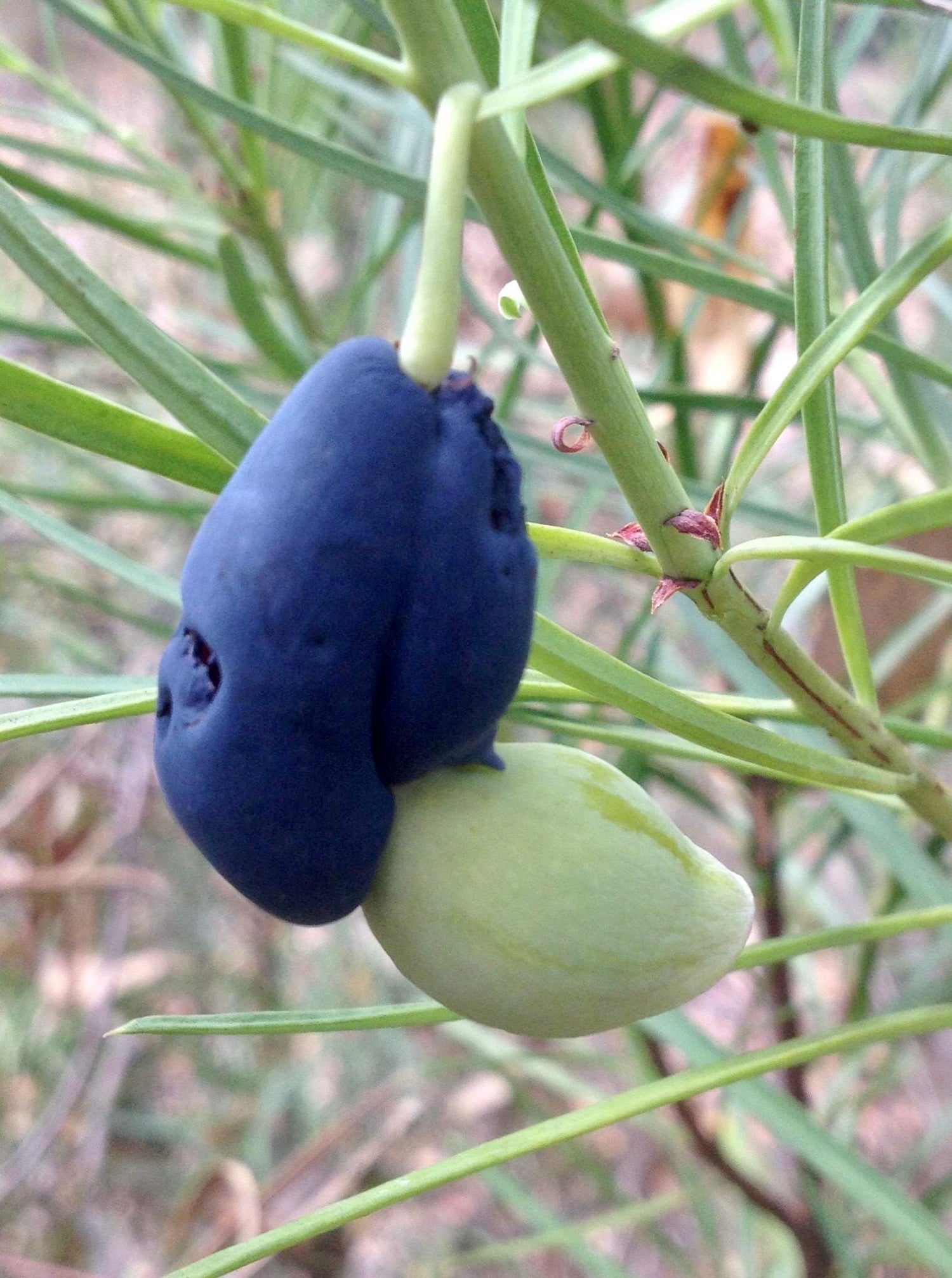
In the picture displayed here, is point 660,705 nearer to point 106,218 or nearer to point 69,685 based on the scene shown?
point 69,685

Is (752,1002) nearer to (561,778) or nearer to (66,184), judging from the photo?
(561,778)

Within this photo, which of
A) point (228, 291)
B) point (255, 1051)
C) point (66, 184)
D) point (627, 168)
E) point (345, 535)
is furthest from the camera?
point (66, 184)

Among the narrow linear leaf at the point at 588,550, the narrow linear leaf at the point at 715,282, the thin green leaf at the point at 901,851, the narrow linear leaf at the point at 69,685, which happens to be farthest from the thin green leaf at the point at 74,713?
the thin green leaf at the point at 901,851

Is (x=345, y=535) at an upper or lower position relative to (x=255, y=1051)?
upper

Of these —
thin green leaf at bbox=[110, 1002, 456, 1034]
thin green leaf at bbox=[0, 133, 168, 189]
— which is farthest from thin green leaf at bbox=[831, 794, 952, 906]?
thin green leaf at bbox=[0, 133, 168, 189]

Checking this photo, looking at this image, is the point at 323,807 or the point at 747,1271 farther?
the point at 747,1271

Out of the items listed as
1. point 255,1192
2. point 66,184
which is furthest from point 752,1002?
point 66,184
